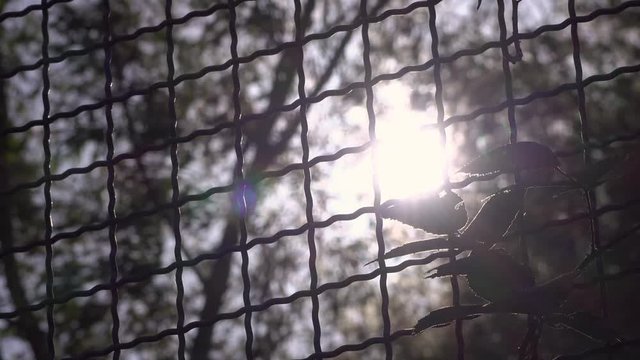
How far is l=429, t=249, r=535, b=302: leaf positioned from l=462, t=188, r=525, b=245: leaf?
35mm

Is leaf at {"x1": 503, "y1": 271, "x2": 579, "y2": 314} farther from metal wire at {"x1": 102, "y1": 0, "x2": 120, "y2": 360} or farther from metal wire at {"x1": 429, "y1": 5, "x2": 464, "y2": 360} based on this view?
metal wire at {"x1": 102, "y1": 0, "x2": 120, "y2": 360}

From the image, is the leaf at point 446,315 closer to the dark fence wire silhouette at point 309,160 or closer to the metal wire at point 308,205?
the dark fence wire silhouette at point 309,160

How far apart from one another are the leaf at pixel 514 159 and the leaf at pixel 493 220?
0.05m

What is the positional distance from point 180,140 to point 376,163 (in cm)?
43

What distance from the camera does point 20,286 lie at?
5.90 meters

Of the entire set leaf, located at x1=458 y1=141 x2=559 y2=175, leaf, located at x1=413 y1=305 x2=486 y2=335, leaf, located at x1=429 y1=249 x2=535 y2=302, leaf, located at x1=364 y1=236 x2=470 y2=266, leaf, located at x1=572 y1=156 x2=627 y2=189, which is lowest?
leaf, located at x1=413 y1=305 x2=486 y2=335

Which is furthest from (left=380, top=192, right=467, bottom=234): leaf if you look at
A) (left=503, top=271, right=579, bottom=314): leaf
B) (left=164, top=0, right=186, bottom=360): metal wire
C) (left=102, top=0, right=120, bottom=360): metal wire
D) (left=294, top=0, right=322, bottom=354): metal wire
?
(left=102, top=0, right=120, bottom=360): metal wire

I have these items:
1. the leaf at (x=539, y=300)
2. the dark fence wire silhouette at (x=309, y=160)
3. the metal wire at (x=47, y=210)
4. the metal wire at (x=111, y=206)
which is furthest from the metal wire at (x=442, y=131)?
the metal wire at (x=47, y=210)

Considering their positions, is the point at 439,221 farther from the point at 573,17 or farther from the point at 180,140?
the point at 180,140

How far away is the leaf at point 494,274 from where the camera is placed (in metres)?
1.14

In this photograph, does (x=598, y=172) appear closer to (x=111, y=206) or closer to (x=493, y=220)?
(x=493, y=220)

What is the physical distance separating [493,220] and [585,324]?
20 cm

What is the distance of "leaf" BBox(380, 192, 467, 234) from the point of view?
1.15 metres

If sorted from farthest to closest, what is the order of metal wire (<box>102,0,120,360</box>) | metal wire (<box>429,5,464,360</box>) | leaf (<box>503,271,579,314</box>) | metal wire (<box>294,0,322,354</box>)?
metal wire (<box>102,0,120,360</box>)
metal wire (<box>294,0,322,354</box>)
metal wire (<box>429,5,464,360</box>)
leaf (<box>503,271,579,314</box>)
